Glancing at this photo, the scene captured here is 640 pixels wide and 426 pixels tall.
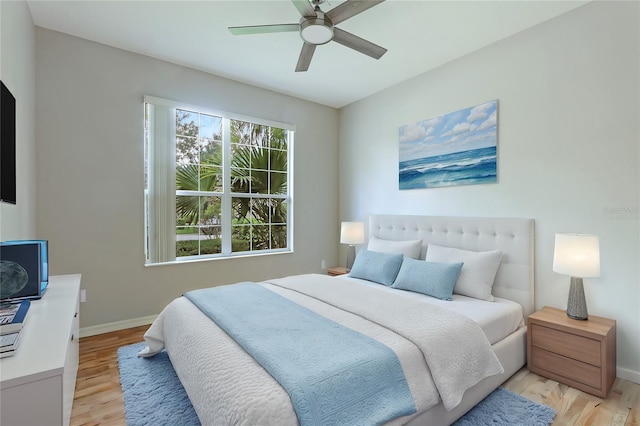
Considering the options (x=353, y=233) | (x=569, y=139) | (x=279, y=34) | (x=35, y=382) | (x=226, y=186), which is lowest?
(x=35, y=382)

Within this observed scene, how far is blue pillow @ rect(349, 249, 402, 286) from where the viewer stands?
9.91ft

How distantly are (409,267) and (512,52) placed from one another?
2.17 m

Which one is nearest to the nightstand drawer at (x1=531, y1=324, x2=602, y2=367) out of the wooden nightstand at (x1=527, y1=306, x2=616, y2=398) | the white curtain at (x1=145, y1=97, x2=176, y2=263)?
the wooden nightstand at (x1=527, y1=306, x2=616, y2=398)

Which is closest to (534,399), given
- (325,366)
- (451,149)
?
(325,366)

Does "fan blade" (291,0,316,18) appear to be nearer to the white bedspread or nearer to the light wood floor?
the white bedspread

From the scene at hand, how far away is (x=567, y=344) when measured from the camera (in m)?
2.15

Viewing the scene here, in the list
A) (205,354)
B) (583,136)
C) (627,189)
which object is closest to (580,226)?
(627,189)

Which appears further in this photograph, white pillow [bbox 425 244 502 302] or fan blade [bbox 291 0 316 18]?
white pillow [bbox 425 244 502 302]

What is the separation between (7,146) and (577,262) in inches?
145

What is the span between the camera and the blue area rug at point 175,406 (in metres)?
1.77

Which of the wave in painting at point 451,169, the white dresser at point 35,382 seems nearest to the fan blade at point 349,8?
the wave in painting at point 451,169

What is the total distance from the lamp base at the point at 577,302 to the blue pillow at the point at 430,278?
0.77m

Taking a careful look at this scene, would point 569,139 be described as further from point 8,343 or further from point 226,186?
point 8,343

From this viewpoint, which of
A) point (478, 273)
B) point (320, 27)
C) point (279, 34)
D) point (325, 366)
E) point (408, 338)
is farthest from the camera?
point (279, 34)
